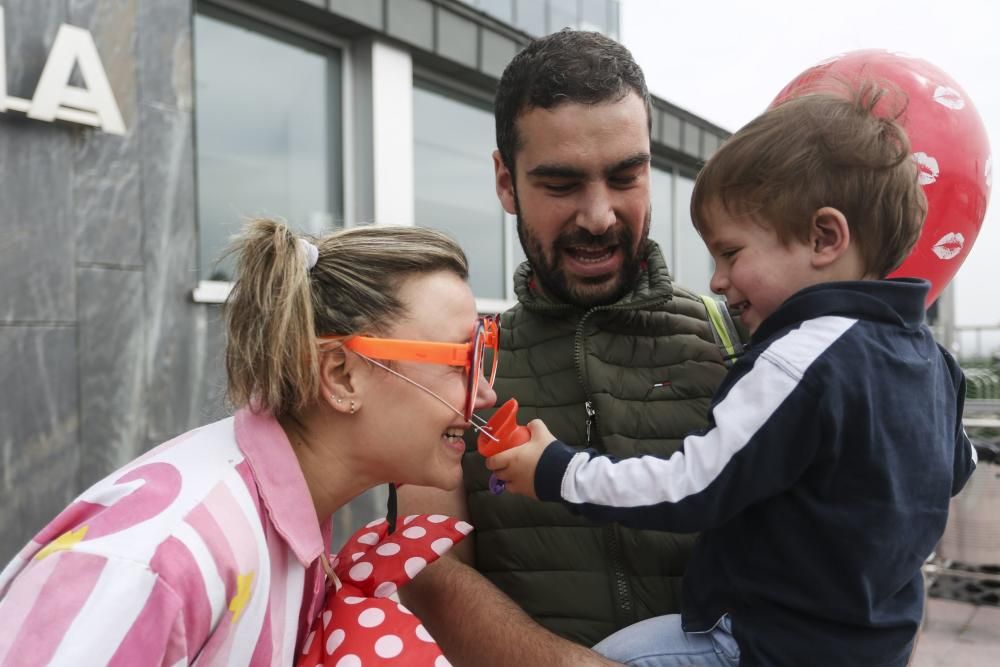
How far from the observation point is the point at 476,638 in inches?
71.1

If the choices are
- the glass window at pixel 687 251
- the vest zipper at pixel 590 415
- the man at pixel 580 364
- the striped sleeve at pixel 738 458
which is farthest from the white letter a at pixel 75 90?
the glass window at pixel 687 251

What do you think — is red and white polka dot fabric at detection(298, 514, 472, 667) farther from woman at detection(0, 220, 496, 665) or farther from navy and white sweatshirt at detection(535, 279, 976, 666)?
navy and white sweatshirt at detection(535, 279, 976, 666)

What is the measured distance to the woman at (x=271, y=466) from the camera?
1044 mm

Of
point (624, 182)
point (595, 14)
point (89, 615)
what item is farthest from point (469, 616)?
point (595, 14)

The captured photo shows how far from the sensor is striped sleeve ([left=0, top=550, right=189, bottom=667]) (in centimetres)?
100

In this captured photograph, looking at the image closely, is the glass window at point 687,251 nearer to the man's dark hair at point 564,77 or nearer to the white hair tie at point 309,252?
the man's dark hair at point 564,77

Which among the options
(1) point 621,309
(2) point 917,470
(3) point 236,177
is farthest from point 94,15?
(2) point 917,470

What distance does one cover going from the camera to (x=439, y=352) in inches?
64.4

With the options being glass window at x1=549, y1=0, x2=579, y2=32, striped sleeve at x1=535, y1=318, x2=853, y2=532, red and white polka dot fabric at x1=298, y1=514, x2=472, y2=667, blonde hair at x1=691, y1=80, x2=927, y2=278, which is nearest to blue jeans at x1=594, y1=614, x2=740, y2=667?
striped sleeve at x1=535, y1=318, x2=853, y2=532

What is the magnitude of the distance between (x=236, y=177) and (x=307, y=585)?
172 inches

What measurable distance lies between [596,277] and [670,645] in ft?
2.86

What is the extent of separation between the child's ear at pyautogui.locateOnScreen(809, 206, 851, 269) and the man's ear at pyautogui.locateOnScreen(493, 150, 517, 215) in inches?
33.1

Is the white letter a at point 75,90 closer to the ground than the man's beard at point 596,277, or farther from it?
farther from it

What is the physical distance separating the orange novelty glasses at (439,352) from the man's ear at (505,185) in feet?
2.01
